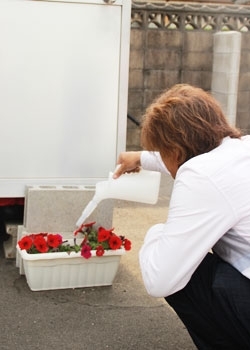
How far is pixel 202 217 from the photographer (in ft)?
6.50

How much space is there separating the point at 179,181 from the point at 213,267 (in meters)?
0.44

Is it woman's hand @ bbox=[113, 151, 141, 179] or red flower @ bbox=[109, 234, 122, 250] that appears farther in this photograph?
red flower @ bbox=[109, 234, 122, 250]

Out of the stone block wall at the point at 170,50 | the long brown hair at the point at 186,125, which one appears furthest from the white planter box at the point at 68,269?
the stone block wall at the point at 170,50

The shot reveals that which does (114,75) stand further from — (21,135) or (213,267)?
(213,267)

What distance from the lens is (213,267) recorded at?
2.29 meters

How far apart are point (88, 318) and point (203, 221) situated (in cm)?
130

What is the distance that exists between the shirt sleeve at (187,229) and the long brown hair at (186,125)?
0.13 m

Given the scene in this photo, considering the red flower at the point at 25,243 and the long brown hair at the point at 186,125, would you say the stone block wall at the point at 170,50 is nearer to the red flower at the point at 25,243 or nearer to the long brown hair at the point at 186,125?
the red flower at the point at 25,243

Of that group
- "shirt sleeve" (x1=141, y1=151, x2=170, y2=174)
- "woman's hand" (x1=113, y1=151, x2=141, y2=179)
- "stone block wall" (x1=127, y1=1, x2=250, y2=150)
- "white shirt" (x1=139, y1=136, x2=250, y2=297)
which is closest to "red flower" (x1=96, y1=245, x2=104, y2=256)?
"woman's hand" (x1=113, y1=151, x2=141, y2=179)

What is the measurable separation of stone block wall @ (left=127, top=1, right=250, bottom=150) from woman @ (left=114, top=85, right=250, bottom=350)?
16.2 feet

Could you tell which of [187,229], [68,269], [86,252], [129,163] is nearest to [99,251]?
[86,252]

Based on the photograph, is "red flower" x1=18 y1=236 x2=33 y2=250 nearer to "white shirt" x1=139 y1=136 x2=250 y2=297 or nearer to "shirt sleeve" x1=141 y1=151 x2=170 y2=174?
"shirt sleeve" x1=141 y1=151 x2=170 y2=174

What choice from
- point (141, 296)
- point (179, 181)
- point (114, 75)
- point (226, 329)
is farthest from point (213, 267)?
point (114, 75)

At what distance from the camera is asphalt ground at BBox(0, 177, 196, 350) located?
9.12 feet
